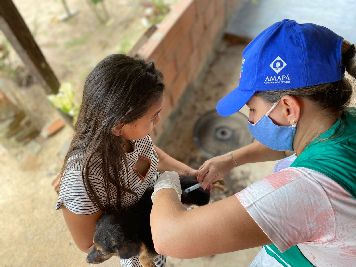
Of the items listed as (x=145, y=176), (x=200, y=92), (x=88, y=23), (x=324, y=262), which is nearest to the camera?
(x=324, y=262)

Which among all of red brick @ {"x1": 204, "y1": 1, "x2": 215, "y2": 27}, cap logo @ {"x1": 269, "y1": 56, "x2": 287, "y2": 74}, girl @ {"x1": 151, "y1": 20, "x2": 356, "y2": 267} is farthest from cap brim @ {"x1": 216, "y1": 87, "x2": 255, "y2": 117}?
red brick @ {"x1": 204, "y1": 1, "x2": 215, "y2": 27}

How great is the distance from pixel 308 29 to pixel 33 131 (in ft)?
10.9

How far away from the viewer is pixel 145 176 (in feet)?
5.50

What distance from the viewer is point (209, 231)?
0.99m

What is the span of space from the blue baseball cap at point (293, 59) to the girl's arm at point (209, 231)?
46 cm

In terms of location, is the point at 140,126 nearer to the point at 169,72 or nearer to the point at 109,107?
the point at 109,107

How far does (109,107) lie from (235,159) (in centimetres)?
86

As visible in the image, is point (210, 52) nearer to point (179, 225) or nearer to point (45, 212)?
point (45, 212)

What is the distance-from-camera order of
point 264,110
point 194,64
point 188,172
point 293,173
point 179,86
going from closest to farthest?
point 293,173 < point 264,110 < point 188,172 < point 179,86 < point 194,64

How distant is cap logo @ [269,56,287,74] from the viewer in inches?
44.8

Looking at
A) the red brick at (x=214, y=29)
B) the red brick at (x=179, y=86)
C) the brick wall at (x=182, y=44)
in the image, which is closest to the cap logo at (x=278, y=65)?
the brick wall at (x=182, y=44)

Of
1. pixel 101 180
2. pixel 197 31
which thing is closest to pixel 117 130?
pixel 101 180

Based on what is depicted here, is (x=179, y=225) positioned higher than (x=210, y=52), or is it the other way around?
(x=179, y=225)

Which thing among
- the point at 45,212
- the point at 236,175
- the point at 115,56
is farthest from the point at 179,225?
the point at 236,175
